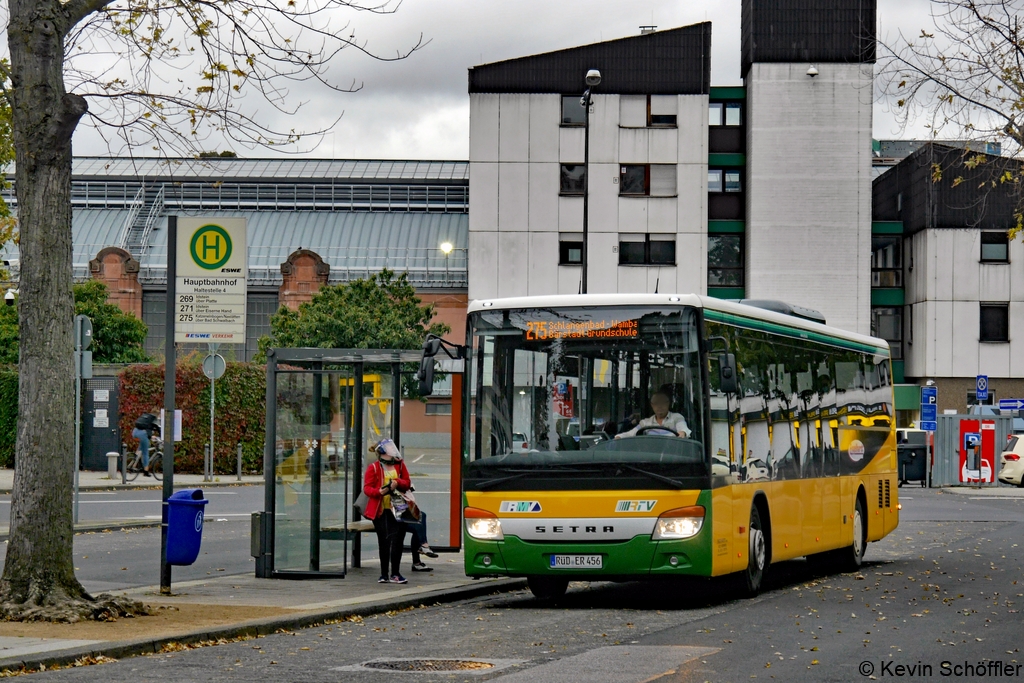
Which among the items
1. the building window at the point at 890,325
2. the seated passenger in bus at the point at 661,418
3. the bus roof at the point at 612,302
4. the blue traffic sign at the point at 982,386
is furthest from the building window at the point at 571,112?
the seated passenger in bus at the point at 661,418

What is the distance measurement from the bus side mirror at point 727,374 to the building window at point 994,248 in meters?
48.4

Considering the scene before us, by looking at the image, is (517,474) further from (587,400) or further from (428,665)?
(428,665)

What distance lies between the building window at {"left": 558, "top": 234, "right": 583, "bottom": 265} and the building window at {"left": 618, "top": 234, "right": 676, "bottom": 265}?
1687 mm

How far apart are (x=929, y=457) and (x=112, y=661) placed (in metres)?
35.8

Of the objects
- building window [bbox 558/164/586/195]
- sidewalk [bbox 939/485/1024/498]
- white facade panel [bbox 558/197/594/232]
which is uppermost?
building window [bbox 558/164/586/195]

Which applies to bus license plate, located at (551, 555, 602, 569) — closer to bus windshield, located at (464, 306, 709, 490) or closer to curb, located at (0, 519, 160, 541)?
bus windshield, located at (464, 306, 709, 490)

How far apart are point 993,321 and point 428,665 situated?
53.2 metres

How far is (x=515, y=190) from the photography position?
185ft

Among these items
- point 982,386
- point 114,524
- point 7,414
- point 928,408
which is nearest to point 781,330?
point 114,524

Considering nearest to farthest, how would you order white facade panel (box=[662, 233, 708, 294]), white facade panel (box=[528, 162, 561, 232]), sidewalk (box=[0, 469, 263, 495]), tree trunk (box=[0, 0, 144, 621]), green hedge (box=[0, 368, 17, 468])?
tree trunk (box=[0, 0, 144, 621]) → sidewalk (box=[0, 469, 263, 495]) → green hedge (box=[0, 368, 17, 468]) → white facade panel (box=[528, 162, 561, 232]) → white facade panel (box=[662, 233, 708, 294])

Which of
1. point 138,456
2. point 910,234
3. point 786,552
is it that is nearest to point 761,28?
point 910,234

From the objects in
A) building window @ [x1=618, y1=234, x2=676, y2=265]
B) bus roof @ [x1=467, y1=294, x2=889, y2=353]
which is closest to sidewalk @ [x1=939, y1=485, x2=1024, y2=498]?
building window @ [x1=618, y1=234, x2=676, y2=265]

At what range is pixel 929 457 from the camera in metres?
42.6

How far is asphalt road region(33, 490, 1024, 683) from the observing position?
30.6ft
